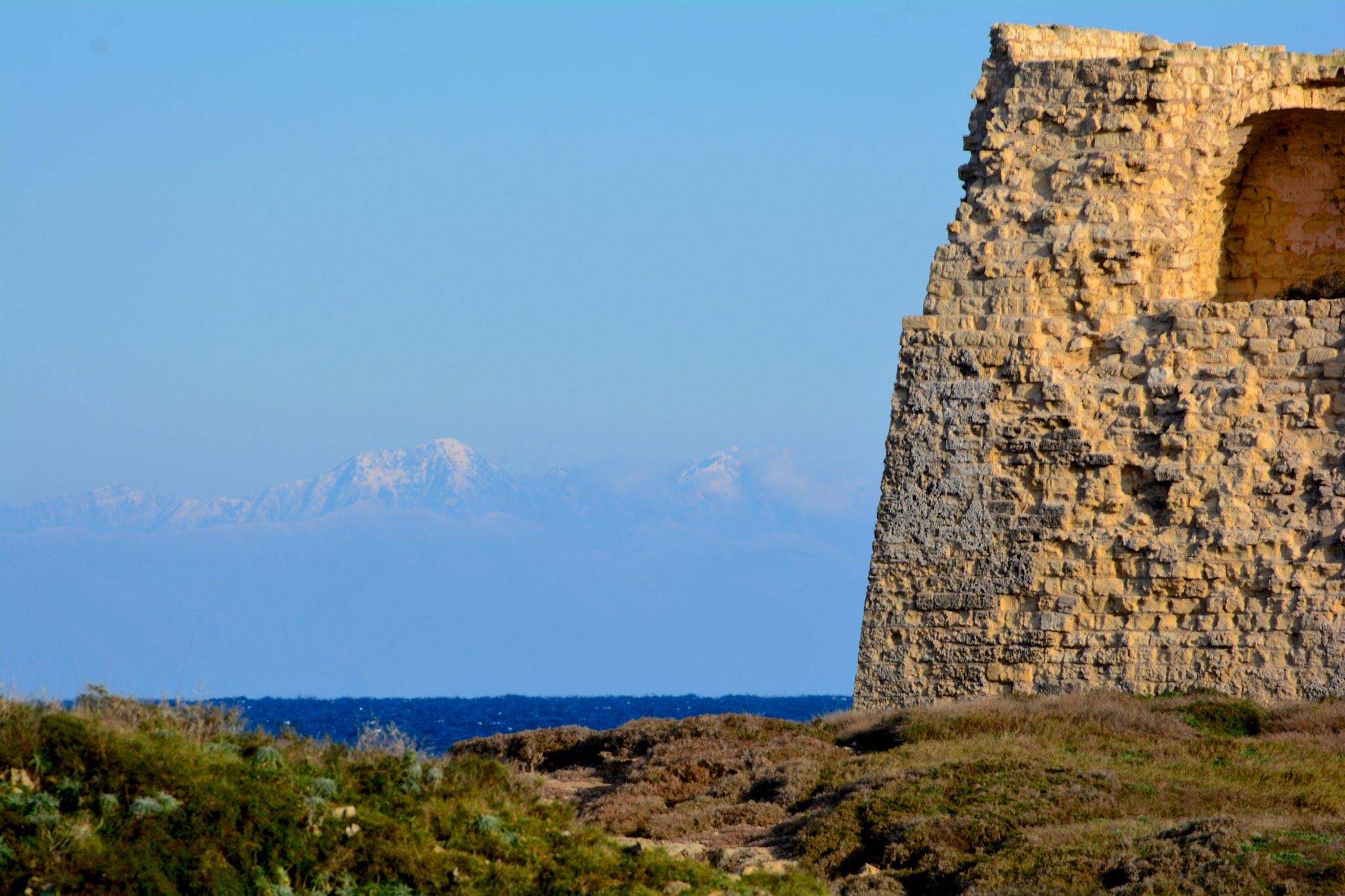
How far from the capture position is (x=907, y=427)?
16328mm

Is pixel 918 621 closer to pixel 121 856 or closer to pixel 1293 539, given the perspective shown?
pixel 1293 539

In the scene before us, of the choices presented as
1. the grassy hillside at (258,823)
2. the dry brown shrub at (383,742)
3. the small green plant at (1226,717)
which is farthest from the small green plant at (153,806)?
the small green plant at (1226,717)

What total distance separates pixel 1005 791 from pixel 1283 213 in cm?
850

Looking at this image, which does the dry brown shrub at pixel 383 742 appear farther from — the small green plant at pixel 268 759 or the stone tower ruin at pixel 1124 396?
the stone tower ruin at pixel 1124 396

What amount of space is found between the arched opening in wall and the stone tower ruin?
0.03 meters

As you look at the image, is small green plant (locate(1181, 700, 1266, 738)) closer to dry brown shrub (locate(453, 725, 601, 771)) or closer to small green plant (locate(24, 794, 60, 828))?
dry brown shrub (locate(453, 725, 601, 771))

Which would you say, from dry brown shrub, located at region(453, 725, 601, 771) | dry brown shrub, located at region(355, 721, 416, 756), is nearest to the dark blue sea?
dry brown shrub, located at region(453, 725, 601, 771)

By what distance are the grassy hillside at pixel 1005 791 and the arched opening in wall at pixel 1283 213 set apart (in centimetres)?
516

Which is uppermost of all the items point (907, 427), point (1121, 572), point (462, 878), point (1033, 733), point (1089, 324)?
point (1089, 324)

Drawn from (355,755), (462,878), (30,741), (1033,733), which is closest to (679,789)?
(1033,733)

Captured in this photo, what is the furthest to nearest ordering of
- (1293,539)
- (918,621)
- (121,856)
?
(918,621) < (1293,539) < (121,856)

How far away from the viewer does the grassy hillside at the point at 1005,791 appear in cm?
945

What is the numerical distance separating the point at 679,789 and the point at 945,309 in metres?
5.65

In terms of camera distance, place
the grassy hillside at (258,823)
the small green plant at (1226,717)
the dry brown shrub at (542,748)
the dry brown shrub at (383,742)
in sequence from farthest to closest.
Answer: the dry brown shrub at (542,748)
the small green plant at (1226,717)
the dry brown shrub at (383,742)
the grassy hillside at (258,823)
